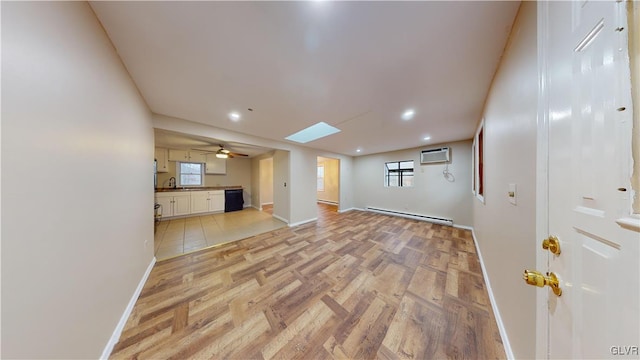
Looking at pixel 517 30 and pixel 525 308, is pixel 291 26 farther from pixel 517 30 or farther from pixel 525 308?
pixel 525 308

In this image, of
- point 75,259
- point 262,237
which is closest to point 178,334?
point 75,259

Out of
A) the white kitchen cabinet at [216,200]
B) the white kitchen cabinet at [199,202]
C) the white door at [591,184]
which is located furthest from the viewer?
the white kitchen cabinet at [216,200]

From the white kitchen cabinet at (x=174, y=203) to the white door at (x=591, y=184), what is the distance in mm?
6666

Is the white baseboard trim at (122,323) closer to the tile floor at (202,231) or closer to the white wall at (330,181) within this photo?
the tile floor at (202,231)

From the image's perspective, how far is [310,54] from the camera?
1388 mm

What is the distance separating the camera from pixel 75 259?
3.18 feet

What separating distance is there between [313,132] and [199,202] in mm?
4394

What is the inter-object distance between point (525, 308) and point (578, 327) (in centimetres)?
→ 67

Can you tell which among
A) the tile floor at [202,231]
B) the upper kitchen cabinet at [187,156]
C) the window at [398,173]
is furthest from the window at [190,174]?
the window at [398,173]

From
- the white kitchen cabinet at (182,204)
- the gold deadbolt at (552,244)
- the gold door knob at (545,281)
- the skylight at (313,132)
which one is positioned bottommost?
the white kitchen cabinet at (182,204)

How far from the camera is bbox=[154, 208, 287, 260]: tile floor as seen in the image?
301 cm

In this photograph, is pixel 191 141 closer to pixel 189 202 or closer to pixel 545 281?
pixel 189 202

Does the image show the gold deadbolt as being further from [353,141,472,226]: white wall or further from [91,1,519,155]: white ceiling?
[353,141,472,226]: white wall

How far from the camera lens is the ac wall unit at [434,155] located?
13.7 ft
